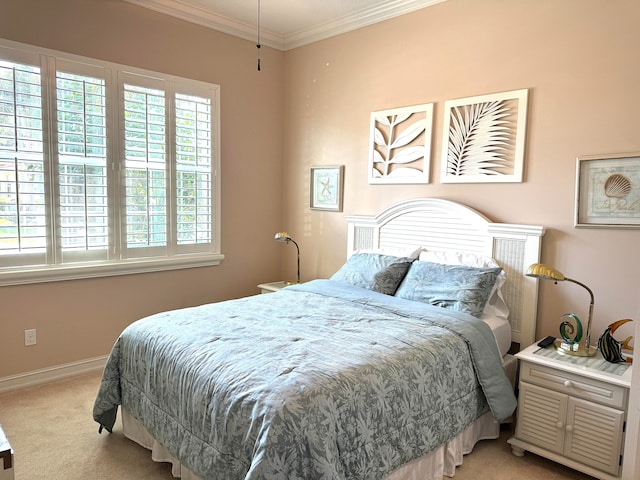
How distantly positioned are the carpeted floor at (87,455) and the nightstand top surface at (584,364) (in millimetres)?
558

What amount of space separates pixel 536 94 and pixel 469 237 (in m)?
1.02

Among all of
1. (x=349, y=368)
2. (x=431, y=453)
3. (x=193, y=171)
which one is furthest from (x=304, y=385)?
(x=193, y=171)

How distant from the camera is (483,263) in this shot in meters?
3.01

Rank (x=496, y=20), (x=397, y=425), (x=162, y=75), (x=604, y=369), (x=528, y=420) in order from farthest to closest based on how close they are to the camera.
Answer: (x=162, y=75)
(x=496, y=20)
(x=528, y=420)
(x=604, y=369)
(x=397, y=425)

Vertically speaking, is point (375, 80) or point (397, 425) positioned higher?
point (375, 80)

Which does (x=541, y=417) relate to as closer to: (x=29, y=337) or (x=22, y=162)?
(x=29, y=337)

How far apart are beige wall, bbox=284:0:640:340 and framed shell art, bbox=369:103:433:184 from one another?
0.07 m

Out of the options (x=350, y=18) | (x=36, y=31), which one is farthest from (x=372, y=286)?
(x=36, y=31)

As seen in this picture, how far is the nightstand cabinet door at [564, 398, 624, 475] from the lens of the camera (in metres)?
2.15

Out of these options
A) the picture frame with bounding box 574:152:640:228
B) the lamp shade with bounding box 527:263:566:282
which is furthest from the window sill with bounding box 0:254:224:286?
the picture frame with bounding box 574:152:640:228

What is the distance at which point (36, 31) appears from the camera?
10.1ft

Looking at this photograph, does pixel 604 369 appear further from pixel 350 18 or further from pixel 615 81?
pixel 350 18

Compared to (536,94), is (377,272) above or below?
below

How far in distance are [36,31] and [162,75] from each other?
89 centimetres
